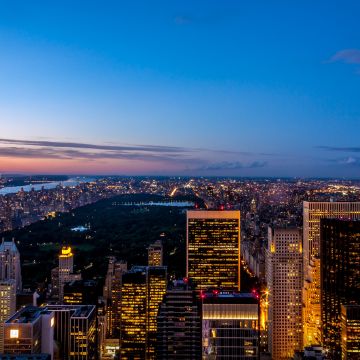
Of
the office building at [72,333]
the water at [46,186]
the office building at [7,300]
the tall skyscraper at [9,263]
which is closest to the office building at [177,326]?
the office building at [72,333]

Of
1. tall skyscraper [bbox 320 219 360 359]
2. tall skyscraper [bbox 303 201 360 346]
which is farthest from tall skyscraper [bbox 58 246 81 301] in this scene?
tall skyscraper [bbox 320 219 360 359]

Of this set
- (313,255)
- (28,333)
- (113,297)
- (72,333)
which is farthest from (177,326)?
(313,255)

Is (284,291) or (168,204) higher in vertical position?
(168,204)

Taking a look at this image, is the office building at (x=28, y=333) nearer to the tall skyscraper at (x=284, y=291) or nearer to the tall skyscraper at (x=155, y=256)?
the tall skyscraper at (x=284, y=291)

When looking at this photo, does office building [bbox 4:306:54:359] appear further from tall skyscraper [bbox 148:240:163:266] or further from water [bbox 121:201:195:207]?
water [bbox 121:201:195:207]

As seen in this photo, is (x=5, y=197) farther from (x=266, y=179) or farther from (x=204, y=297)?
(x=204, y=297)

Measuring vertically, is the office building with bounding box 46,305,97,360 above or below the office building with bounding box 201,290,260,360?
below

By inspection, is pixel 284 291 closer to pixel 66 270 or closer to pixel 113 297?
pixel 113 297
